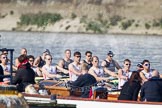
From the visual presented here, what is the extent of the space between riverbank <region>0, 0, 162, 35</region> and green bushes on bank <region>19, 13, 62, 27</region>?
1.51 feet

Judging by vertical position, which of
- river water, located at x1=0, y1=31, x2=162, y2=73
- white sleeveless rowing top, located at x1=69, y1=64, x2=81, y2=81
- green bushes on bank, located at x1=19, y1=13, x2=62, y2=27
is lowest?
white sleeveless rowing top, located at x1=69, y1=64, x2=81, y2=81

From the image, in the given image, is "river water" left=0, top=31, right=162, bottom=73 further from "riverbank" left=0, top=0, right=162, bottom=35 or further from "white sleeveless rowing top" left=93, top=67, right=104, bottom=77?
"white sleeveless rowing top" left=93, top=67, right=104, bottom=77

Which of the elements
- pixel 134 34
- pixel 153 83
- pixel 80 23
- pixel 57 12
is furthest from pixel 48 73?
pixel 57 12

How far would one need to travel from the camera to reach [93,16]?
121 m

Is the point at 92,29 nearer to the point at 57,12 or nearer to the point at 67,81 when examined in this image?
the point at 57,12

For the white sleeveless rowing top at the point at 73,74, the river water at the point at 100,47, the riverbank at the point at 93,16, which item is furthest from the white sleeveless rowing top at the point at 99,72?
the riverbank at the point at 93,16

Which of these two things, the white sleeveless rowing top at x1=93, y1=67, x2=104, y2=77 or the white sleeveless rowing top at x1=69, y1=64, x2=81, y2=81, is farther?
the white sleeveless rowing top at x1=93, y1=67, x2=104, y2=77

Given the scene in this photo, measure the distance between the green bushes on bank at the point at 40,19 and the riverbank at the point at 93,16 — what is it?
0.46 metres

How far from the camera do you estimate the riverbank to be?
111 m

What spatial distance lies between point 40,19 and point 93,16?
6.78 m

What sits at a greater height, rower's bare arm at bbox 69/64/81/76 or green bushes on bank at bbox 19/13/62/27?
green bushes on bank at bbox 19/13/62/27

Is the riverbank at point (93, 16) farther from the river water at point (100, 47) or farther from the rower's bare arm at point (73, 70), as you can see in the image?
the rower's bare arm at point (73, 70)

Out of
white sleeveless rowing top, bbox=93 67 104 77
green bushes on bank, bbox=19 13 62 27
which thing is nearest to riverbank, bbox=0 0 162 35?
green bushes on bank, bbox=19 13 62 27

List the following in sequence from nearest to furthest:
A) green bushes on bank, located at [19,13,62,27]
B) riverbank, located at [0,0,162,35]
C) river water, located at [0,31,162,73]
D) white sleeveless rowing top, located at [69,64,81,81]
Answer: white sleeveless rowing top, located at [69,64,81,81] < river water, located at [0,31,162,73] < riverbank, located at [0,0,162,35] < green bushes on bank, located at [19,13,62,27]
